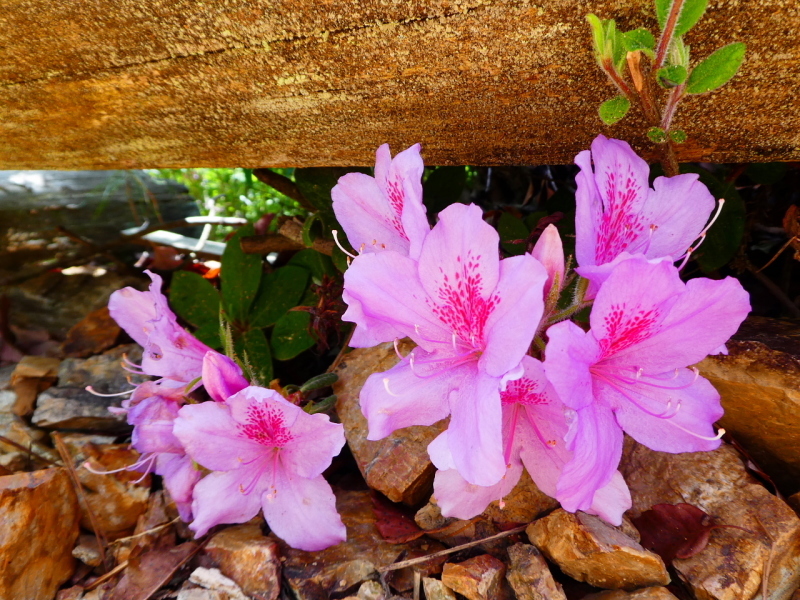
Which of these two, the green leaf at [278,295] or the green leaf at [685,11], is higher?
the green leaf at [685,11]

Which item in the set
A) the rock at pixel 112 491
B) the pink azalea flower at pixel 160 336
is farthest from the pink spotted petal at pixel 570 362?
the rock at pixel 112 491

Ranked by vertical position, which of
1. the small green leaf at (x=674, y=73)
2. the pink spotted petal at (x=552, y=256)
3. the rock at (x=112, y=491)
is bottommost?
the rock at (x=112, y=491)

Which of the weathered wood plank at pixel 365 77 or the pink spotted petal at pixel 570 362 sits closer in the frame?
the pink spotted petal at pixel 570 362

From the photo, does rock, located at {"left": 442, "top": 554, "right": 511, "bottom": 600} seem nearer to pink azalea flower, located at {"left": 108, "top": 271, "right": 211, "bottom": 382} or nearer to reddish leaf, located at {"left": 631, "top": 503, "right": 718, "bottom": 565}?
reddish leaf, located at {"left": 631, "top": 503, "right": 718, "bottom": 565}

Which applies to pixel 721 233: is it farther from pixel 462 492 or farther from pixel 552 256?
pixel 462 492

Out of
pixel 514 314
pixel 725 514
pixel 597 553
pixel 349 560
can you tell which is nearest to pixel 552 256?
pixel 514 314

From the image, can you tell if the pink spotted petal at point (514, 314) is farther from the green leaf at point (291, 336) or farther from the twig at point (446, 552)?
the green leaf at point (291, 336)
